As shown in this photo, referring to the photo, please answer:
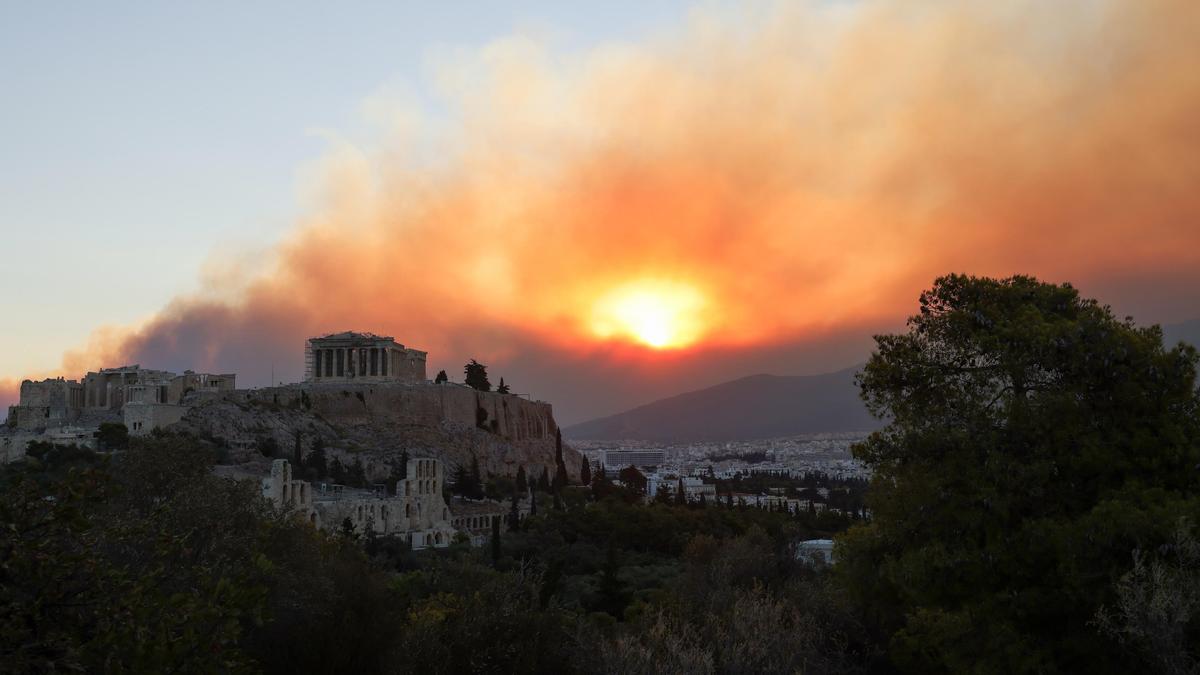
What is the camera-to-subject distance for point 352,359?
281ft

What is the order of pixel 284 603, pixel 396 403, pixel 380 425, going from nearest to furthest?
pixel 284 603, pixel 380 425, pixel 396 403

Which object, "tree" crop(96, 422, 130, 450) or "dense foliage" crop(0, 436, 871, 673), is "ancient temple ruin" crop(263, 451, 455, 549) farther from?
"dense foliage" crop(0, 436, 871, 673)

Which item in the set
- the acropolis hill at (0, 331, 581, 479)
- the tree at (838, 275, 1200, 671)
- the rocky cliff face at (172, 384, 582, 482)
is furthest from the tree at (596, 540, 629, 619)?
the rocky cliff face at (172, 384, 582, 482)

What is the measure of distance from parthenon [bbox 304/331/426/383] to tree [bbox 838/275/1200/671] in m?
72.2

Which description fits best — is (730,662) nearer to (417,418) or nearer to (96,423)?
(96,423)

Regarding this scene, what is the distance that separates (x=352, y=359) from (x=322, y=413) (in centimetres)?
965

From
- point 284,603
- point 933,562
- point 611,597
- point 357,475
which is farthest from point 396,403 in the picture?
point 933,562

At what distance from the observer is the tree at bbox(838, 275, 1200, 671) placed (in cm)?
1266

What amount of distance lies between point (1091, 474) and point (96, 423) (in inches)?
2617

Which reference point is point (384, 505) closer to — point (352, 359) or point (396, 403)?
point (396, 403)

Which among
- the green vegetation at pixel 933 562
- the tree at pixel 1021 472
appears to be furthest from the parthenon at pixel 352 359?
the tree at pixel 1021 472

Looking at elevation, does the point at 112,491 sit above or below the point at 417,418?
below

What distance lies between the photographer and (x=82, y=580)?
775 cm

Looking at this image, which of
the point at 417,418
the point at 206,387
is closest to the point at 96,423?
the point at 206,387
